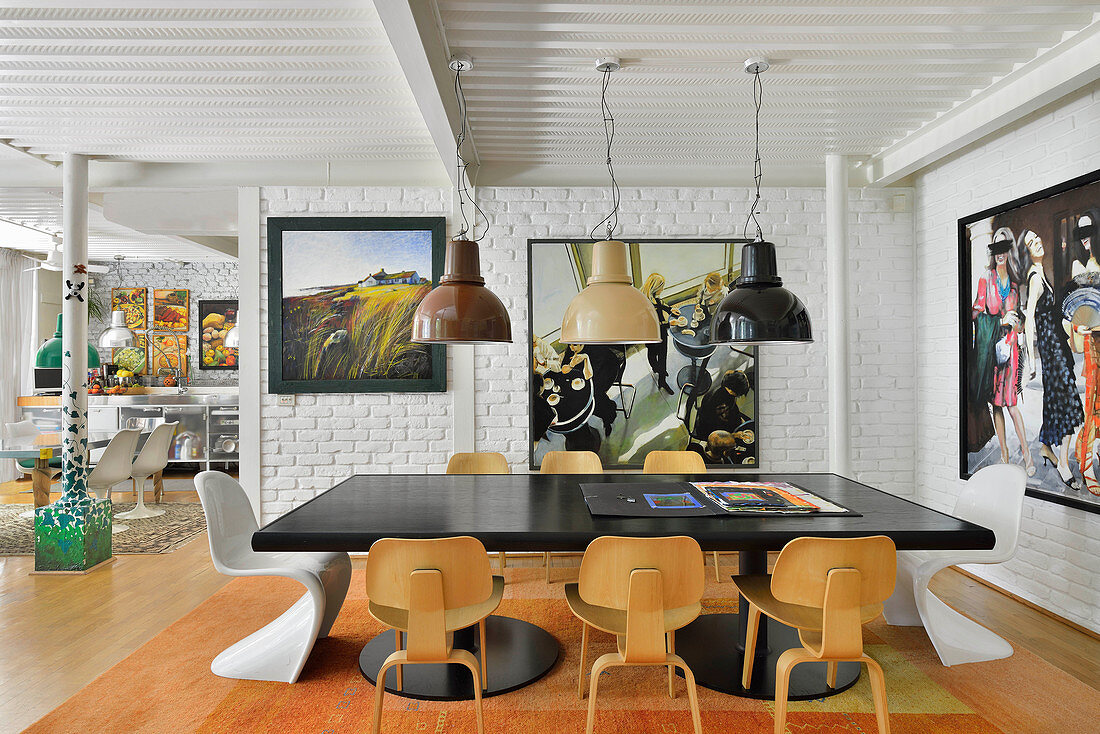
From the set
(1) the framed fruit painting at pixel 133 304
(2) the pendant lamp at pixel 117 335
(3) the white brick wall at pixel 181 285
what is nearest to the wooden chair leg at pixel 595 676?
(2) the pendant lamp at pixel 117 335

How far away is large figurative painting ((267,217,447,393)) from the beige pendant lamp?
6.38ft

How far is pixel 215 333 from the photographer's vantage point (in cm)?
833

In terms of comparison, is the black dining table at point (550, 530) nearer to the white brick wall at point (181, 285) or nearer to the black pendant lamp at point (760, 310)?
the black pendant lamp at point (760, 310)

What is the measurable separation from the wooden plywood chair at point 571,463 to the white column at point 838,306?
169 centimetres

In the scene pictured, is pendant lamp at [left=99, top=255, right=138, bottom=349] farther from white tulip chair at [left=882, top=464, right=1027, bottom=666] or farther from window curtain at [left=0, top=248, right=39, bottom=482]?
white tulip chair at [left=882, top=464, right=1027, bottom=666]

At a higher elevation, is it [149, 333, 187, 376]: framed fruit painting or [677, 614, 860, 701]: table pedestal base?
[149, 333, 187, 376]: framed fruit painting

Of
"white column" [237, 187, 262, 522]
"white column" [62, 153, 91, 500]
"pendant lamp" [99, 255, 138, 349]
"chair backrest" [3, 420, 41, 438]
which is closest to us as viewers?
"white column" [62, 153, 91, 500]

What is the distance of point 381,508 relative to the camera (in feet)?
8.73

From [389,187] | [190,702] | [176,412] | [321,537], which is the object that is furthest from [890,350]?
[176,412]

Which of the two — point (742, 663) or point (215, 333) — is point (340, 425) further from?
point (215, 333)

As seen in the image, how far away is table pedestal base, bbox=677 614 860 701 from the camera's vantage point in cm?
259

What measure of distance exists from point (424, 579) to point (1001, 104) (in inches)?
137

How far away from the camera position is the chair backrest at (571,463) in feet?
12.3

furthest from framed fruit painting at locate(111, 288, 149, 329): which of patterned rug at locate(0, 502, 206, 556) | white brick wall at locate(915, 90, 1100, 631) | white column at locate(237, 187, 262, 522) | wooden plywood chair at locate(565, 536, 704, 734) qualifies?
white brick wall at locate(915, 90, 1100, 631)
